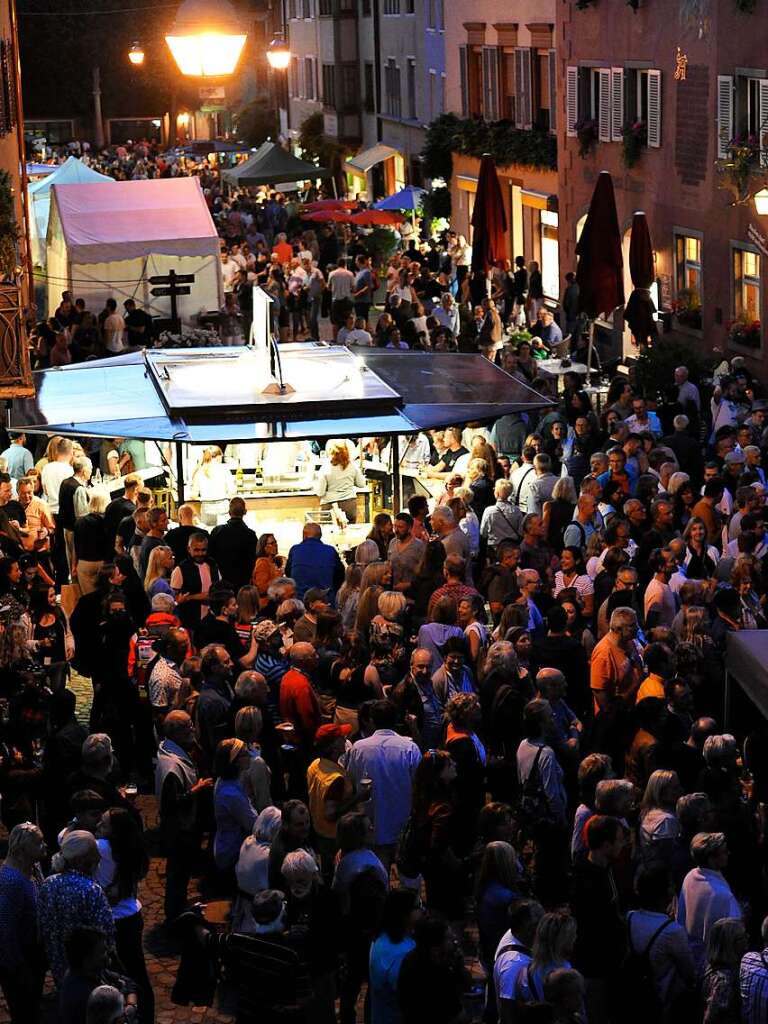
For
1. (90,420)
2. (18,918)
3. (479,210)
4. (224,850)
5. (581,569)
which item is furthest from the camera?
(479,210)

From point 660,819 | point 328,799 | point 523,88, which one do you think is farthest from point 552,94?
point 660,819

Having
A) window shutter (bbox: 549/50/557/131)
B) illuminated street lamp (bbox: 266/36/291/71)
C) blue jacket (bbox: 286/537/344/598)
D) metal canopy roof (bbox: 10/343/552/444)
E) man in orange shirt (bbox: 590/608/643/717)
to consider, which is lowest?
blue jacket (bbox: 286/537/344/598)

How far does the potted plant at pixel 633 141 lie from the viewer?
87.6ft

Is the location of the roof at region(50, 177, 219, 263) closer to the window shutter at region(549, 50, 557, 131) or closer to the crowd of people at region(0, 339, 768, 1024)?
the window shutter at region(549, 50, 557, 131)

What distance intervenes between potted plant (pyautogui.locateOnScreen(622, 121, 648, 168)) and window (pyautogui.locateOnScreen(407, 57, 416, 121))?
66.4 feet

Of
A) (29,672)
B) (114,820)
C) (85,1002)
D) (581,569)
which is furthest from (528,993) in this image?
(581,569)

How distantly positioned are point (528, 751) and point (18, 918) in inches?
103

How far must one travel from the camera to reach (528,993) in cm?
704

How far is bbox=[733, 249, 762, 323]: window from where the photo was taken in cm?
2266

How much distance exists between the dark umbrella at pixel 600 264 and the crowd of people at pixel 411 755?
6.06m

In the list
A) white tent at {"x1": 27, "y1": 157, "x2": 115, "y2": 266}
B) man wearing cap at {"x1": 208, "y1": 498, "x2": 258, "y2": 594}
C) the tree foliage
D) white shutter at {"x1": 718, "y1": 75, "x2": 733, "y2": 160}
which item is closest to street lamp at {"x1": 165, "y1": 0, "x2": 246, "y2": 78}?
man wearing cap at {"x1": 208, "y1": 498, "x2": 258, "y2": 594}

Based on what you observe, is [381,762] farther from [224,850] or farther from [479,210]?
[479,210]

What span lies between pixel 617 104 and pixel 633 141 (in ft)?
3.91

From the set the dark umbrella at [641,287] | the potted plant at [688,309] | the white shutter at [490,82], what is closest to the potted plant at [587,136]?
the potted plant at [688,309]
